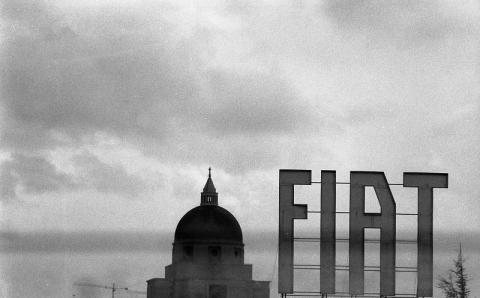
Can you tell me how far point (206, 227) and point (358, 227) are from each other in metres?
74.3

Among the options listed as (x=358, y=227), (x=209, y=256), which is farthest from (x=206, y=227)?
(x=358, y=227)

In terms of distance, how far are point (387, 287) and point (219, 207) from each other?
7478 cm

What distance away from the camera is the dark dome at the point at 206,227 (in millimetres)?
143875

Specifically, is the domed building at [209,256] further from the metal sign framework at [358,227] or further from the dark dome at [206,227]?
the metal sign framework at [358,227]

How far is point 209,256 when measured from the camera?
144750 millimetres

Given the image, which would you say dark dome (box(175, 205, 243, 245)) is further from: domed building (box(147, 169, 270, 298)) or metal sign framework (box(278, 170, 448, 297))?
metal sign framework (box(278, 170, 448, 297))

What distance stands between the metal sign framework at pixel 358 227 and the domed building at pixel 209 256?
69.5 m

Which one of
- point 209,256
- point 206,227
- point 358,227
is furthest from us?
point 209,256

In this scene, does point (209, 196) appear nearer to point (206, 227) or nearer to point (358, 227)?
point (206, 227)

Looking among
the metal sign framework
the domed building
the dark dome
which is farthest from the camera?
the dark dome

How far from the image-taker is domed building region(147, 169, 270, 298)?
14225 centimetres

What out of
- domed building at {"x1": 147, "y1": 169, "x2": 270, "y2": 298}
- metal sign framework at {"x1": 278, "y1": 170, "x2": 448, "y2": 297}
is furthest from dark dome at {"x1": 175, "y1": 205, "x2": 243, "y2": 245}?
metal sign framework at {"x1": 278, "y1": 170, "x2": 448, "y2": 297}

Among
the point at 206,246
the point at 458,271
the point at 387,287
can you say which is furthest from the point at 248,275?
the point at 387,287

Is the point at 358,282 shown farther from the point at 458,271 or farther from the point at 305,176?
the point at 458,271
